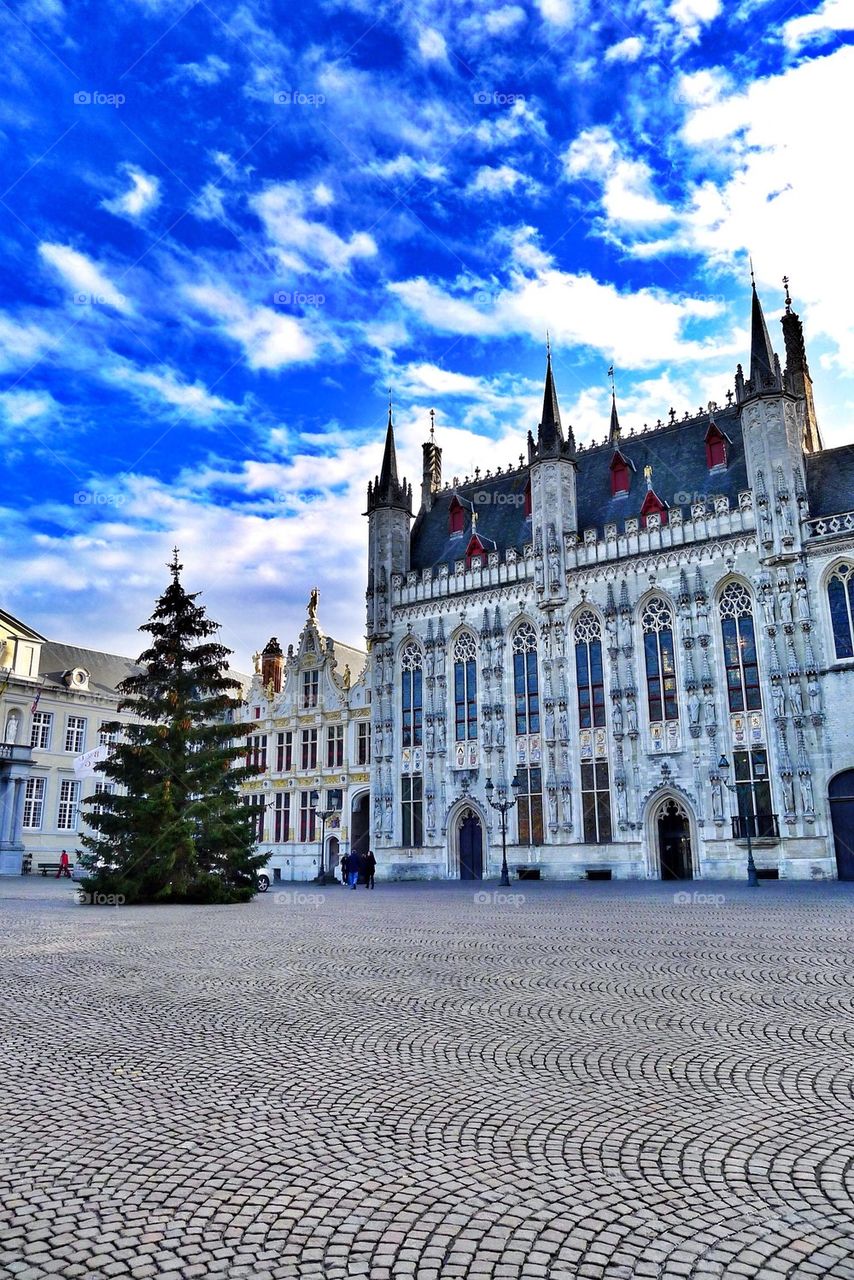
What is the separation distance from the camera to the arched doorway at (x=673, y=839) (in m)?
37.0

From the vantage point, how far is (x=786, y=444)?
35719 millimetres

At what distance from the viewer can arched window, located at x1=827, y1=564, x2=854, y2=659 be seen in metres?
33.8

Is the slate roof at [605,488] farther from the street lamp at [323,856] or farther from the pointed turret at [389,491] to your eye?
the street lamp at [323,856]

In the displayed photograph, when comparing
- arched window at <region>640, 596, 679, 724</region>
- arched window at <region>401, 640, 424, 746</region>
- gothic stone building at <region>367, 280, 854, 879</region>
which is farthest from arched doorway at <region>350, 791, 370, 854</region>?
arched window at <region>640, 596, 679, 724</region>

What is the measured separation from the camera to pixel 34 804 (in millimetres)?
56469

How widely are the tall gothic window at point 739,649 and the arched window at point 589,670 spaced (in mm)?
5684

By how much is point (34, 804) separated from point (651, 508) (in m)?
42.6

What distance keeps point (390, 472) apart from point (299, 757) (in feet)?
58.4

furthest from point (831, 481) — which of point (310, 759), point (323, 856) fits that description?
point (310, 759)

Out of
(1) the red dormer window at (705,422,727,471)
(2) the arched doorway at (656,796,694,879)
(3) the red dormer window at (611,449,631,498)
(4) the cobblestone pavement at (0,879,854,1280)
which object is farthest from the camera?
(3) the red dormer window at (611,449,631,498)

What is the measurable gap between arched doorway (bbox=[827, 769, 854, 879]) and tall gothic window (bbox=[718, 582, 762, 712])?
408 cm

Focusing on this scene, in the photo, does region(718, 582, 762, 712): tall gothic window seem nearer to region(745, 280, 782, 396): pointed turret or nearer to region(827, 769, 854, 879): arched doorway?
region(827, 769, 854, 879): arched doorway

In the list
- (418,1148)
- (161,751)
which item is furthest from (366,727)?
(418,1148)

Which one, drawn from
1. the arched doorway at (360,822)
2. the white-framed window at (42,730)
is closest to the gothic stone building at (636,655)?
the arched doorway at (360,822)
